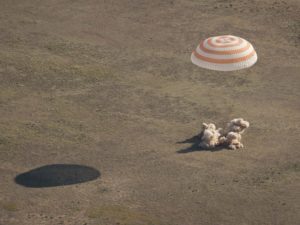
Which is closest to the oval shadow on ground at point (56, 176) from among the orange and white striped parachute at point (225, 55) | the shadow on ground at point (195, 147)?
the shadow on ground at point (195, 147)

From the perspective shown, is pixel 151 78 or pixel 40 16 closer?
pixel 151 78

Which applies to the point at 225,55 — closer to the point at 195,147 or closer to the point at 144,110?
the point at 195,147

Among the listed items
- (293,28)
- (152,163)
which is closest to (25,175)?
(152,163)

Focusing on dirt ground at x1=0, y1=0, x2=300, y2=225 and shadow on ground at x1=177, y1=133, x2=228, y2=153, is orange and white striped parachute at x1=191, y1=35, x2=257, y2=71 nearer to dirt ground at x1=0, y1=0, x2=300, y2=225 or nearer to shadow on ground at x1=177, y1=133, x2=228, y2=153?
shadow on ground at x1=177, y1=133, x2=228, y2=153

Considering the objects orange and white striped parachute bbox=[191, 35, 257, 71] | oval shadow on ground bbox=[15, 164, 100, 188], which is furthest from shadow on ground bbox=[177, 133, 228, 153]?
oval shadow on ground bbox=[15, 164, 100, 188]

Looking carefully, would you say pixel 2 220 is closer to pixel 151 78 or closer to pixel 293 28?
pixel 151 78

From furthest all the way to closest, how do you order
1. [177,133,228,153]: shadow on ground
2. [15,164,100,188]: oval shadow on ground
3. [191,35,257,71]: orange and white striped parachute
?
1. [177,133,228,153]: shadow on ground
2. [191,35,257,71]: orange and white striped parachute
3. [15,164,100,188]: oval shadow on ground
